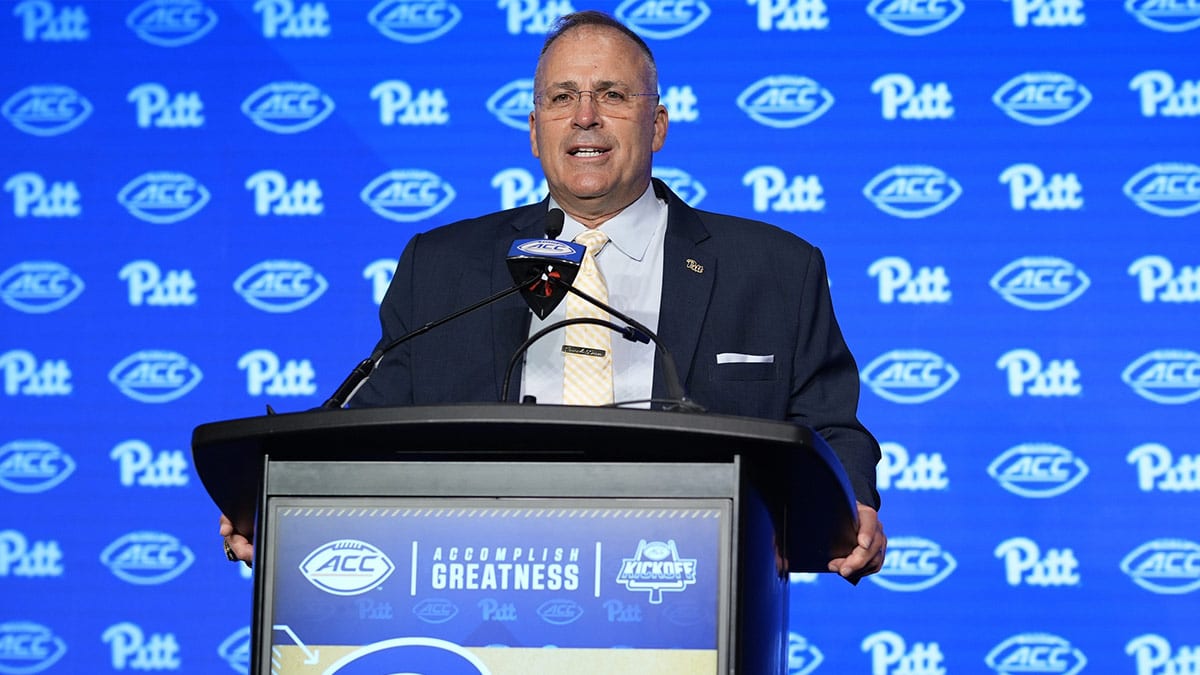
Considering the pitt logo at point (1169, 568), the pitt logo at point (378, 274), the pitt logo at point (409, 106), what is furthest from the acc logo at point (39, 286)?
the pitt logo at point (1169, 568)

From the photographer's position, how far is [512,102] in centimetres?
415

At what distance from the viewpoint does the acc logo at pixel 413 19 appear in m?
4.19

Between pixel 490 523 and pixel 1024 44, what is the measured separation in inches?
118

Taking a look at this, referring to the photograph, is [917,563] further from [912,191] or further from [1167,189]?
[1167,189]

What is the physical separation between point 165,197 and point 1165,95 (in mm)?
2772

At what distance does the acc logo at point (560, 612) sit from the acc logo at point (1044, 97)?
2.95 m

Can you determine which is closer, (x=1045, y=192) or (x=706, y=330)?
(x=706, y=330)

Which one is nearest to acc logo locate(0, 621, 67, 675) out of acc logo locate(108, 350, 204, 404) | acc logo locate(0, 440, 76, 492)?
acc logo locate(0, 440, 76, 492)

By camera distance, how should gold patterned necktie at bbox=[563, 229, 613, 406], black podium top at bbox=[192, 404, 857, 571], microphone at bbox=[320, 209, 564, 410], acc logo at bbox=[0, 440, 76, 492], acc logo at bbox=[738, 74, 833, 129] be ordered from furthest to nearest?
acc logo at bbox=[0, 440, 76, 492]
acc logo at bbox=[738, 74, 833, 129]
gold patterned necktie at bbox=[563, 229, 613, 406]
microphone at bbox=[320, 209, 564, 410]
black podium top at bbox=[192, 404, 857, 571]

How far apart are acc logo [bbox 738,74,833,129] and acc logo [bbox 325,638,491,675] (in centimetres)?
288

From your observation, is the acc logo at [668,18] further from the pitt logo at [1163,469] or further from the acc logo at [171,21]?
the pitt logo at [1163,469]

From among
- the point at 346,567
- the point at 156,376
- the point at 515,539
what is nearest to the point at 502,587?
the point at 515,539

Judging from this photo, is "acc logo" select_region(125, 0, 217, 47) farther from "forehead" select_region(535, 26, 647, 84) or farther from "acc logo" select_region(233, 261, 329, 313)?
"forehead" select_region(535, 26, 647, 84)

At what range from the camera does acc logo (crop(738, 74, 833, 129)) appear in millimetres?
4039
